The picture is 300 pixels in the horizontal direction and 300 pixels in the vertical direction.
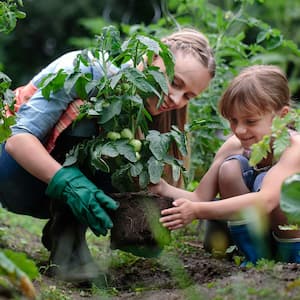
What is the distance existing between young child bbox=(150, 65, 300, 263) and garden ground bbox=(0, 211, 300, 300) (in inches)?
6.0

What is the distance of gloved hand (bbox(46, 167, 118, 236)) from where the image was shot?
2461mm

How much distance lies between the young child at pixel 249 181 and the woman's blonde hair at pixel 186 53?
0.13 meters

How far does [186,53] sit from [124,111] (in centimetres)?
38

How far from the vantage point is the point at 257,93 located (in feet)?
8.73

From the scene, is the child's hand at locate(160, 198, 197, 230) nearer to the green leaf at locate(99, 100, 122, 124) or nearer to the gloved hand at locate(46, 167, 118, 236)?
the gloved hand at locate(46, 167, 118, 236)

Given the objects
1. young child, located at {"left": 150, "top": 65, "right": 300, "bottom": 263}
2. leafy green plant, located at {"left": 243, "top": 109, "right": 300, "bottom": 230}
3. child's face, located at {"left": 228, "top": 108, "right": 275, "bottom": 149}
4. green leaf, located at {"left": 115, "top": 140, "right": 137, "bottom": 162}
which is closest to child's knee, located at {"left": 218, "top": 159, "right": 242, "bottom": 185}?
young child, located at {"left": 150, "top": 65, "right": 300, "bottom": 263}

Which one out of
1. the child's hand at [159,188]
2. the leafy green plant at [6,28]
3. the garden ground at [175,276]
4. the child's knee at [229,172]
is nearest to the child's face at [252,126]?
the child's knee at [229,172]

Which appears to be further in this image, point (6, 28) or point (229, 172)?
point (229, 172)

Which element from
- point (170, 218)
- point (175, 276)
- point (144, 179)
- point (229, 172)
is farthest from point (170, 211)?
point (229, 172)

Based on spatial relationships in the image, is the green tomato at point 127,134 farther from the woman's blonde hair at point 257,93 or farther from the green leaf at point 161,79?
the woman's blonde hair at point 257,93

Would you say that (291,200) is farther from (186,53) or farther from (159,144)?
→ (186,53)

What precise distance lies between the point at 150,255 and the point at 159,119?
586mm

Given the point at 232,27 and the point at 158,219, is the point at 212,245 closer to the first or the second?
the point at 158,219

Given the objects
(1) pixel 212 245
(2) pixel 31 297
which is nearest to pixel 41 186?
(1) pixel 212 245
